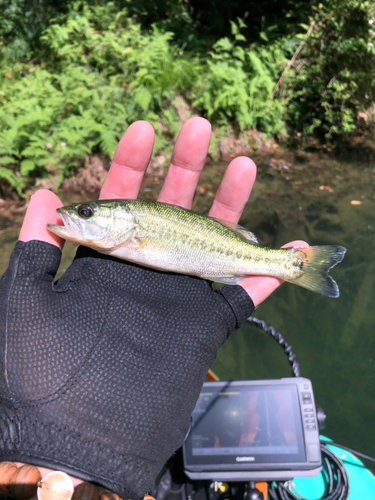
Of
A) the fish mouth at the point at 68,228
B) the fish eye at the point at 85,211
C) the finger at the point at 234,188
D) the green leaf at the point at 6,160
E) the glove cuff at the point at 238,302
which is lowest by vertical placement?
the green leaf at the point at 6,160

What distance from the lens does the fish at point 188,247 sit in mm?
3178

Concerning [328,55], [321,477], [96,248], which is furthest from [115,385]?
[328,55]

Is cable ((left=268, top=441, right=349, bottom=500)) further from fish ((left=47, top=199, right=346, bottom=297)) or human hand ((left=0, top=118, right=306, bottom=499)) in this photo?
fish ((left=47, top=199, right=346, bottom=297))

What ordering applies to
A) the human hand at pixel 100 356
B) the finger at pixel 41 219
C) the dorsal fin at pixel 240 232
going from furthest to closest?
the dorsal fin at pixel 240 232 → the finger at pixel 41 219 → the human hand at pixel 100 356

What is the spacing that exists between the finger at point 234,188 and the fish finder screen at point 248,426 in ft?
6.14

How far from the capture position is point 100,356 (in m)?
2.56

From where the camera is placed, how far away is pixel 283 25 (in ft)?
33.6

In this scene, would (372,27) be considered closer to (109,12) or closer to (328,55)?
(328,55)

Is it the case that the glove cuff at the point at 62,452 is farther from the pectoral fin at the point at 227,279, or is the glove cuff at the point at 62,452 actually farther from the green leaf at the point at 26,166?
the green leaf at the point at 26,166

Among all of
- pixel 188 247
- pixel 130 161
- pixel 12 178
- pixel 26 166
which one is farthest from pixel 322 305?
pixel 12 178

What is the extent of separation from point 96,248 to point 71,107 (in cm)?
544

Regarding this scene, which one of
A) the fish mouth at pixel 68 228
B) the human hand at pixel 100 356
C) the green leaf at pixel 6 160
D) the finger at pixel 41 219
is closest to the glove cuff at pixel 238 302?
the human hand at pixel 100 356

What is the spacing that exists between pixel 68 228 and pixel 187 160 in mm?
1469

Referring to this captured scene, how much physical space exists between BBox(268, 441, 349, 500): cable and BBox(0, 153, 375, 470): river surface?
2.82ft
